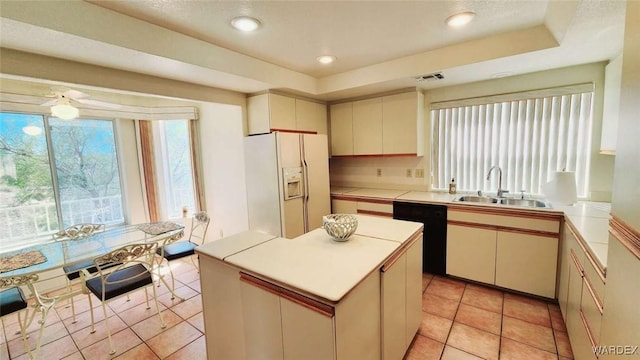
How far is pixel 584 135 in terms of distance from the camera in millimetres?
2580

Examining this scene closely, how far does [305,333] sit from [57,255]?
2411 mm

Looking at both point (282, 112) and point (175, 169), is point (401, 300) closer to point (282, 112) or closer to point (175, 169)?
point (282, 112)

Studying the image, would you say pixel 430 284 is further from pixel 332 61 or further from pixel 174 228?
pixel 174 228

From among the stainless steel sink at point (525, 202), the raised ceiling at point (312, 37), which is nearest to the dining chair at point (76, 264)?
the raised ceiling at point (312, 37)

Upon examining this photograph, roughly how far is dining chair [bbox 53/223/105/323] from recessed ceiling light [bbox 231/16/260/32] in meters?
2.39

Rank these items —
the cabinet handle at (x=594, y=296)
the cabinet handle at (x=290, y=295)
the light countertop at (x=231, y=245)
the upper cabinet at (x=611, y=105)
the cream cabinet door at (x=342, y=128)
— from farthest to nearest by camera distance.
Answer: the cream cabinet door at (x=342, y=128), the upper cabinet at (x=611, y=105), the light countertop at (x=231, y=245), the cabinet handle at (x=594, y=296), the cabinet handle at (x=290, y=295)

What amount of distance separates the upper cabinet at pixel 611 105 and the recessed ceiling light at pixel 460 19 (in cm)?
120

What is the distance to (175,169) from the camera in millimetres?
4199

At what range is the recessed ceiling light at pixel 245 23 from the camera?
1.83m

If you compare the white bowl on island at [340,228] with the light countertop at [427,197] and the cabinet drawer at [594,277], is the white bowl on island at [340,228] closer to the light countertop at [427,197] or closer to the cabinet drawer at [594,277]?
the cabinet drawer at [594,277]

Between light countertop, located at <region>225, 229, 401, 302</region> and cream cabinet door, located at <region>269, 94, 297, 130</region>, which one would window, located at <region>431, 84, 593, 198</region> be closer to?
cream cabinet door, located at <region>269, 94, 297, 130</region>

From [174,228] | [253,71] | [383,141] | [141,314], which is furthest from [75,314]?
[383,141]

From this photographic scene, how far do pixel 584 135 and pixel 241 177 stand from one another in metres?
3.78

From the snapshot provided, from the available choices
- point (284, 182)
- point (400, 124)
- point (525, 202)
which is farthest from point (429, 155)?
point (284, 182)
